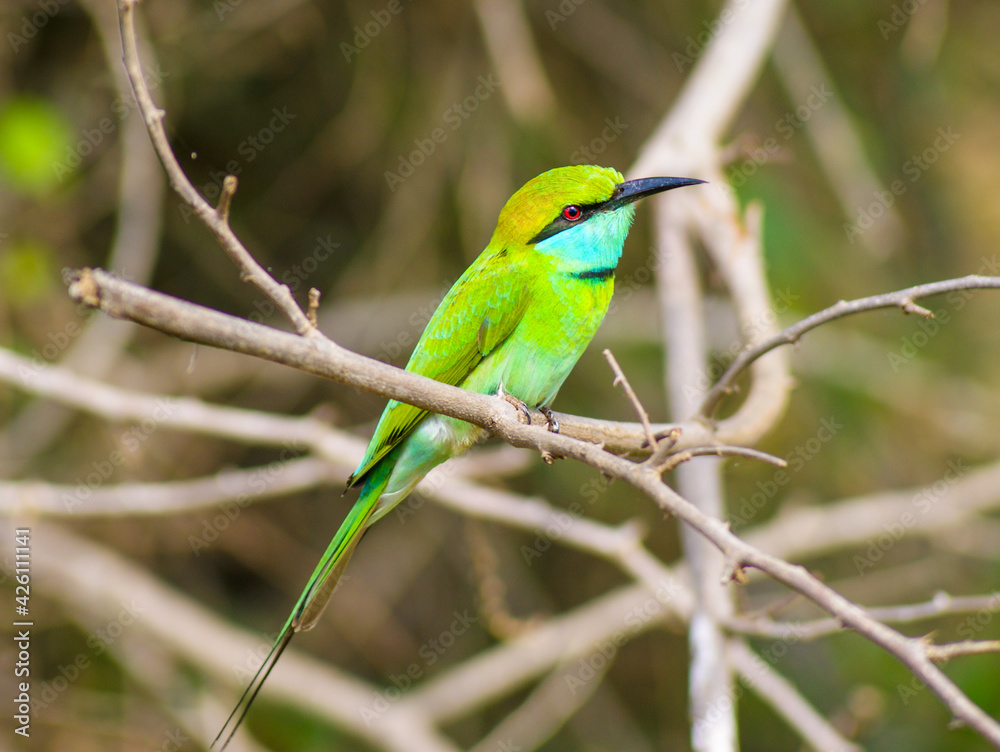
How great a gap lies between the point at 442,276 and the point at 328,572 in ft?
7.26

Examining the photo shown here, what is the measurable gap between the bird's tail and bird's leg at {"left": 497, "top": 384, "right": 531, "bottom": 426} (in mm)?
294

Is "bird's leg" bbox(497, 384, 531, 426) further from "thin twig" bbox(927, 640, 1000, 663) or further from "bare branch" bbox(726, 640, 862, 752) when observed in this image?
"thin twig" bbox(927, 640, 1000, 663)

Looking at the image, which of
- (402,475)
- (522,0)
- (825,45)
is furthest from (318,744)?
(825,45)

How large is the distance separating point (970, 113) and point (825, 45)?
0.89m

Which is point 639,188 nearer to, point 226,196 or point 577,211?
point 577,211

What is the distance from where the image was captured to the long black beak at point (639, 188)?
1883 mm

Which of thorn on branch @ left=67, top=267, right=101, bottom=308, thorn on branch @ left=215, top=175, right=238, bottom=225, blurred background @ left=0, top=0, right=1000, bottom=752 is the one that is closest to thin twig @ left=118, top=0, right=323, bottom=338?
thorn on branch @ left=215, top=175, right=238, bottom=225

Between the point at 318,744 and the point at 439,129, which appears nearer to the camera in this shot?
the point at 318,744

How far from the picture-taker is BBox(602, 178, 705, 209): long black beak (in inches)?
74.1

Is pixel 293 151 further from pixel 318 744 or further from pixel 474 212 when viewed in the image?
pixel 318 744

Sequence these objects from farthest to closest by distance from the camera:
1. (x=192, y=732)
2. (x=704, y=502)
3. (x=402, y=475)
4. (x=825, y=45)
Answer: (x=825, y=45) < (x=192, y=732) < (x=704, y=502) < (x=402, y=475)

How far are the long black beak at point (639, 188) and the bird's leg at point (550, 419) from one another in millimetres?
499

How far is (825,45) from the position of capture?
12.8 feet

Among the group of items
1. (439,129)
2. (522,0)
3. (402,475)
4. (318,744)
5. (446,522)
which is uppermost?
(522,0)
